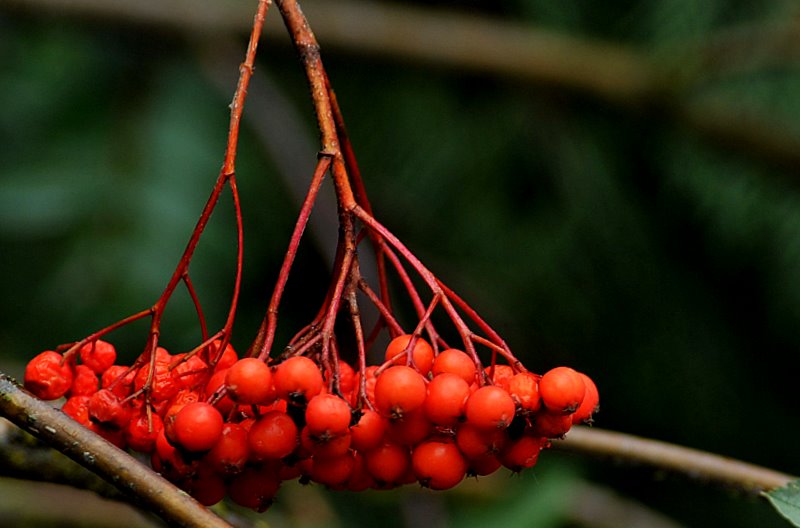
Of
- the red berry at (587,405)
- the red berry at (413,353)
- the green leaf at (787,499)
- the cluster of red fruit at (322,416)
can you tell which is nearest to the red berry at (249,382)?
the cluster of red fruit at (322,416)

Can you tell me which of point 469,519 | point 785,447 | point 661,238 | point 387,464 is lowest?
point 785,447

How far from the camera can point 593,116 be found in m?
2.90

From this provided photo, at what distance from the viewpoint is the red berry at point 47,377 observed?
2.61ft

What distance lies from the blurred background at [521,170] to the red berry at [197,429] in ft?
4.21

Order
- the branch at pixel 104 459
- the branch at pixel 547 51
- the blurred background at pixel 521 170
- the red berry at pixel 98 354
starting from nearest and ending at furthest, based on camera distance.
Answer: the branch at pixel 104 459, the red berry at pixel 98 354, the blurred background at pixel 521 170, the branch at pixel 547 51

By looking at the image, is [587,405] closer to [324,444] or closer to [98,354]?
[324,444]

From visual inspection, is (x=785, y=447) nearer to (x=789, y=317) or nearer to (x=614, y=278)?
(x=789, y=317)

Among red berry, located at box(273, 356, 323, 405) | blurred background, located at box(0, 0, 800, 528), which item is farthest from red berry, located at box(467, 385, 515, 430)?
blurred background, located at box(0, 0, 800, 528)

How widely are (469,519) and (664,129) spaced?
52.8 inches

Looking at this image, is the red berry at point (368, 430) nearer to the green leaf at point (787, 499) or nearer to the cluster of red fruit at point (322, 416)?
the cluster of red fruit at point (322, 416)

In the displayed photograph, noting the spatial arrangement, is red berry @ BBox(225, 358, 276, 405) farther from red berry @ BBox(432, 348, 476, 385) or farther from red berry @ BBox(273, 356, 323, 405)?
red berry @ BBox(432, 348, 476, 385)

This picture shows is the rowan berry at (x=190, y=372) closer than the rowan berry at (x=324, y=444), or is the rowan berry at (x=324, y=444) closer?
the rowan berry at (x=324, y=444)

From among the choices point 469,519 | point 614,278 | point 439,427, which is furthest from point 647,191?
point 439,427

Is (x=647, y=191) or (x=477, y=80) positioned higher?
(x=477, y=80)
